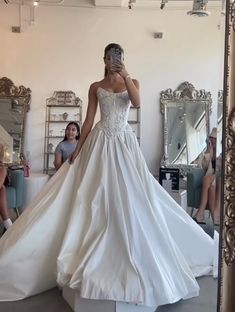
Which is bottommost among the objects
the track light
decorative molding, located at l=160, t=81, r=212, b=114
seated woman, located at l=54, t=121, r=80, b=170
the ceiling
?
seated woman, located at l=54, t=121, r=80, b=170

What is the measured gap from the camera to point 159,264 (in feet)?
5.91

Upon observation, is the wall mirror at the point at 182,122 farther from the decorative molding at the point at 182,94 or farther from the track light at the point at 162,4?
the track light at the point at 162,4

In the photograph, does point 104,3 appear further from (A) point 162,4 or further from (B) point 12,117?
(B) point 12,117

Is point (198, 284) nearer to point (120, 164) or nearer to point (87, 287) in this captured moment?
point (87, 287)

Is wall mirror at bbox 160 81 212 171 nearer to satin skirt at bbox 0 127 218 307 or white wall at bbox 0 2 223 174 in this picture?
white wall at bbox 0 2 223 174

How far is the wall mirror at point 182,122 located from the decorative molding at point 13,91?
0.81 metres

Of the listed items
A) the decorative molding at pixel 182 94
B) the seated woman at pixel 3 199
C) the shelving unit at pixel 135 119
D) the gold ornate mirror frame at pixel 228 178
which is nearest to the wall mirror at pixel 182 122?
the decorative molding at pixel 182 94

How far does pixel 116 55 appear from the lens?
2133 millimetres

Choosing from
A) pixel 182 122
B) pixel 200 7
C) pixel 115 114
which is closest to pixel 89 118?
pixel 115 114

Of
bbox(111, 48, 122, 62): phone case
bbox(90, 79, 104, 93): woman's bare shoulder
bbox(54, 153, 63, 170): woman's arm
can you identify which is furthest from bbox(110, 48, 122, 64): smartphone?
bbox(54, 153, 63, 170): woman's arm

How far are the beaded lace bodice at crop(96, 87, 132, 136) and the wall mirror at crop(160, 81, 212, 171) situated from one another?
0.22m

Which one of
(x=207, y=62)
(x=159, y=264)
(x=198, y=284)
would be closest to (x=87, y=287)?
(x=159, y=264)

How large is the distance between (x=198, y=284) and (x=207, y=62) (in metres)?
0.96

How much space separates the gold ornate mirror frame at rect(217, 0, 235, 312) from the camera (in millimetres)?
952
